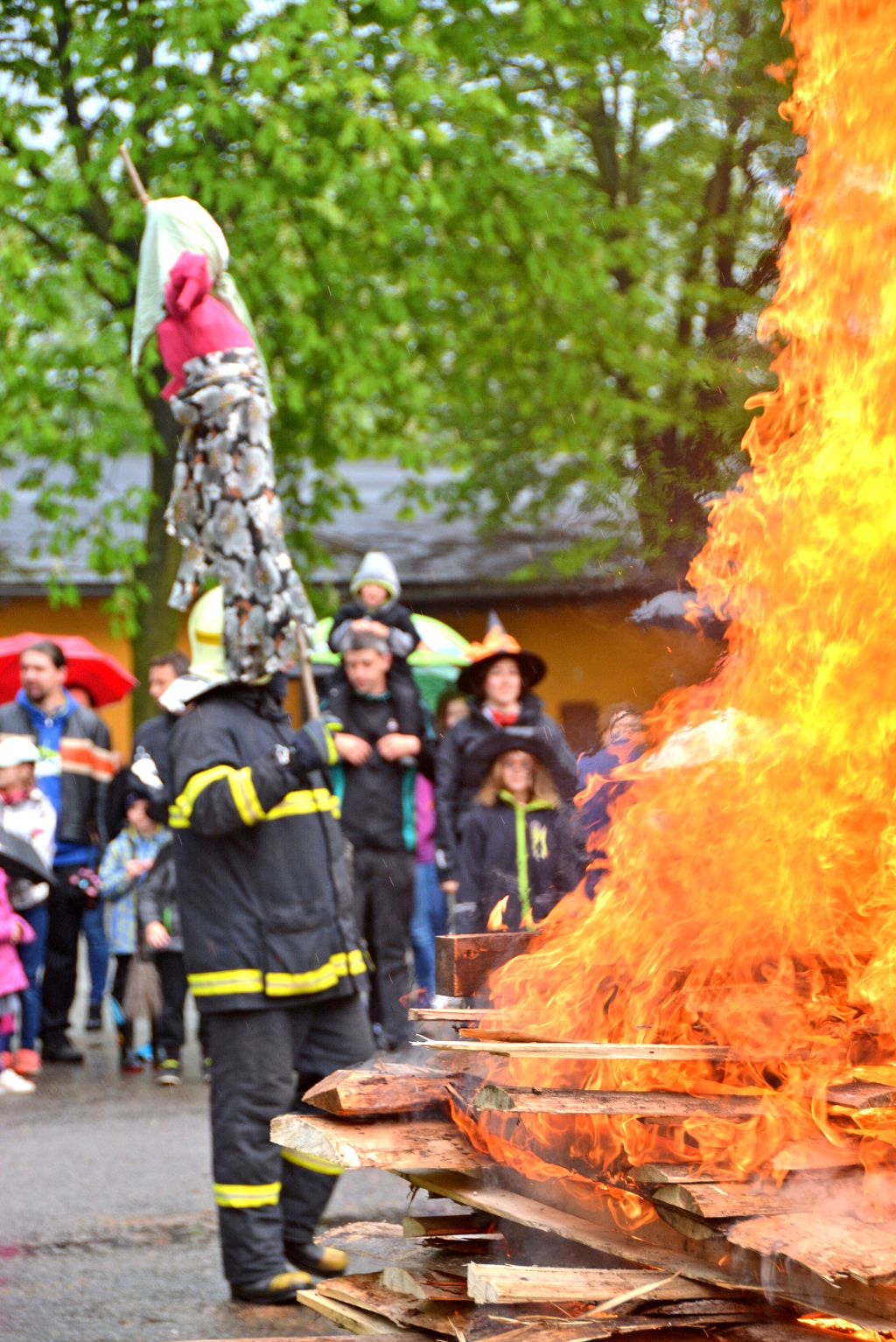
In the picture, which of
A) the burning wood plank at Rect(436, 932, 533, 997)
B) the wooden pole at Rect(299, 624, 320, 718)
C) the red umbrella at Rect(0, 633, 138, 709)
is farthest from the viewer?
the red umbrella at Rect(0, 633, 138, 709)

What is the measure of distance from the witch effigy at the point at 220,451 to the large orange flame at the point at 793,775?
189 cm

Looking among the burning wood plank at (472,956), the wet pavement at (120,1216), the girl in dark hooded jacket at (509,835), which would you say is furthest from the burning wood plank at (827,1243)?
the girl in dark hooded jacket at (509,835)

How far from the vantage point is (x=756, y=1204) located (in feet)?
9.36

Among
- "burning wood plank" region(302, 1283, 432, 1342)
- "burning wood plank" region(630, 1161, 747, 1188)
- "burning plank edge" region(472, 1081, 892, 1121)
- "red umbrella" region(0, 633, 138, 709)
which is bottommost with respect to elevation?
"burning wood plank" region(302, 1283, 432, 1342)

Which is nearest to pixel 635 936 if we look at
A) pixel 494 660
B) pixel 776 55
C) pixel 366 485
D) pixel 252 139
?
pixel 776 55

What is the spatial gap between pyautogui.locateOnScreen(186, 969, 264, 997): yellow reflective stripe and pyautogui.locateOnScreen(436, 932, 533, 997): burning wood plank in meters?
1.53

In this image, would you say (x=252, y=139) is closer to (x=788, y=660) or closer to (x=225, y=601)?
(x=225, y=601)

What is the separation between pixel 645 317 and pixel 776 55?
10820 millimetres

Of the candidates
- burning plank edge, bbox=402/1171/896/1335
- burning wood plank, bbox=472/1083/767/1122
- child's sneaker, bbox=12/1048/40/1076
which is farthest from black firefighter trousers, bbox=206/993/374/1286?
child's sneaker, bbox=12/1048/40/1076

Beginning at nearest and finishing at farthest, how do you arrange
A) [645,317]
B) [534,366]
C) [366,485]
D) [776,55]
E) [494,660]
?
[776,55] < [494,660] < [645,317] < [534,366] < [366,485]

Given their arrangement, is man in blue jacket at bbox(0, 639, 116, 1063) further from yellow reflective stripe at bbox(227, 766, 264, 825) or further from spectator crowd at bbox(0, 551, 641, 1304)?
yellow reflective stripe at bbox(227, 766, 264, 825)

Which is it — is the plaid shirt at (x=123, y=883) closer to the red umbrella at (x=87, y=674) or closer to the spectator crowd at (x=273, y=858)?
the spectator crowd at (x=273, y=858)

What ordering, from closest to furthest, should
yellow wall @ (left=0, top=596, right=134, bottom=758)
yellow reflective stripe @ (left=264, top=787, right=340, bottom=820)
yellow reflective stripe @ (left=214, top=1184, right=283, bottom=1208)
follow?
yellow reflective stripe @ (left=214, top=1184, right=283, bottom=1208) < yellow reflective stripe @ (left=264, top=787, right=340, bottom=820) < yellow wall @ (left=0, top=596, right=134, bottom=758)

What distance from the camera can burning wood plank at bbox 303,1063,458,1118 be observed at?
11.1ft
